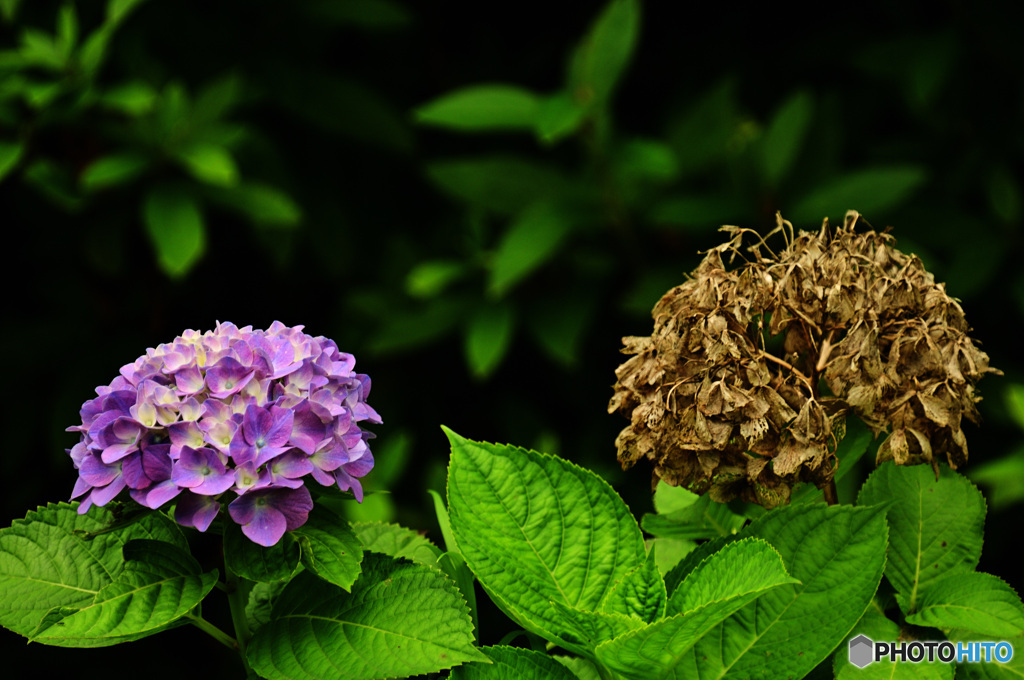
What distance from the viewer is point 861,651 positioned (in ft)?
3.07

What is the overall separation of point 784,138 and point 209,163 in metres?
1.66

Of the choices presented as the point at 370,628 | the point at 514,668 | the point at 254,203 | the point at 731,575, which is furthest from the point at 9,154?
the point at 731,575

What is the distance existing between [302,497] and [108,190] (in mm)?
2268

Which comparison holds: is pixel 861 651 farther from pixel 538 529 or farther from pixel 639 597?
pixel 538 529

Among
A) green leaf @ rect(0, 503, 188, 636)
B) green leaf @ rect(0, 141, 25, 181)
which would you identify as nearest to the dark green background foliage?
green leaf @ rect(0, 141, 25, 181)

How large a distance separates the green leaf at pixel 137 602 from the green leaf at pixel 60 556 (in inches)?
1.6

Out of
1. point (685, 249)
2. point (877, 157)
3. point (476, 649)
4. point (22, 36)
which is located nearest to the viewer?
point (476, 649)

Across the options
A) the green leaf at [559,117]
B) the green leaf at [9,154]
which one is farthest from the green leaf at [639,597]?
the green leaf at [9,154]

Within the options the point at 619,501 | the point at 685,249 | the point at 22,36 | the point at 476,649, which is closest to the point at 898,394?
the point at 619,501

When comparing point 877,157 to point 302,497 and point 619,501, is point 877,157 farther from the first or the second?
point 302,497

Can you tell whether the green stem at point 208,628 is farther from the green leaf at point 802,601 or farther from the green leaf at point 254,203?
the green leaf at point 254,203

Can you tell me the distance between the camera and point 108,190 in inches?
111

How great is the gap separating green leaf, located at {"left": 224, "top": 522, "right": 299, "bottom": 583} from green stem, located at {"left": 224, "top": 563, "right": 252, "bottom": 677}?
1.7 inches

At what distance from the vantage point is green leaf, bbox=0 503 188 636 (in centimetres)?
92
